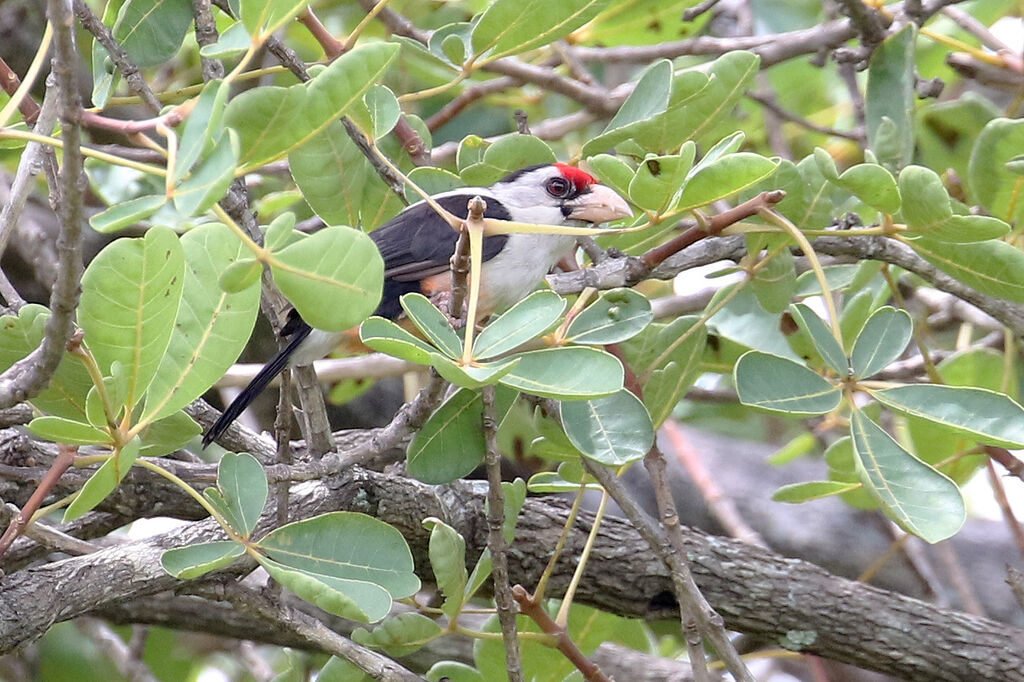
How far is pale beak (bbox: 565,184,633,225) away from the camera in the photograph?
2809mm

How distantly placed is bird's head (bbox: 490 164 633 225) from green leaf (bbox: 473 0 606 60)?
2.97 feet

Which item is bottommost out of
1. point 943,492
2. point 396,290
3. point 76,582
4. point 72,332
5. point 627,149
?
point 76,582

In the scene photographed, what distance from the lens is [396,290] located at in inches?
114

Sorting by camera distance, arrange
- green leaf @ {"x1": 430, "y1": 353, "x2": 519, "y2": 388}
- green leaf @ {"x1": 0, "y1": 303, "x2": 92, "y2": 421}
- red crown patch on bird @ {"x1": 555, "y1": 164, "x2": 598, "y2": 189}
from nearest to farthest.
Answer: green leaf @ {"x1": 430, "y1": 353, "x2": 519, "y2": 388}, green leaf @ {"x1": 0, "y1": 303, "x2": 92, "y2": 421}, red crown patch on bird @ {"x1": 555, "y1": 164, "x2": 598, "y2": 189}

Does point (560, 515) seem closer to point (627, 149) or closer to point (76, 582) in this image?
point (627, 149)

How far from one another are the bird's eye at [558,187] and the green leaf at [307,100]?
5.70 feet

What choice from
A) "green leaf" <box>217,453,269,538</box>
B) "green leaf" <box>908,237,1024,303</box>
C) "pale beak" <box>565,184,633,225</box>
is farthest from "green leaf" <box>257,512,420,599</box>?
"pale beak" <box>565,184,633,225</box>

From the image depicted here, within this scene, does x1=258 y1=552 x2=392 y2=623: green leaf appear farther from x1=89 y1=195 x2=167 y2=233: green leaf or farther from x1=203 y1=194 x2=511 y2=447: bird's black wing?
x1=203 y1=194 x2=511 y2=447: bird's black wing

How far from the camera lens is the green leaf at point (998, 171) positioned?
2.29 meters

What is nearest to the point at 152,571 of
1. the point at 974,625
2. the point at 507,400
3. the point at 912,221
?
the point at 507,400

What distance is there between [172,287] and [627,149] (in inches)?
41.3

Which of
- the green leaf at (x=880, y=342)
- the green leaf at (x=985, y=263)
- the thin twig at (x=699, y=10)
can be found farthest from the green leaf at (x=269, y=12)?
the thin twig at (x=699, y=10)

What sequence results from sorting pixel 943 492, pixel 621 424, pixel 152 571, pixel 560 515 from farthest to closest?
pixel 560 515
pixel 152 571
pixel 621 424
pixel 943 492

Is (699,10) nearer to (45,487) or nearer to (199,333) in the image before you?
(199,333)
